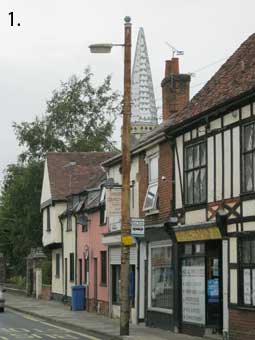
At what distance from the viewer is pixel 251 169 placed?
18609 mm

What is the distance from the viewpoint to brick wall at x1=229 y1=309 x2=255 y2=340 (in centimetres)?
1804

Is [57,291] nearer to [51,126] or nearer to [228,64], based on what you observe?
[51,126]

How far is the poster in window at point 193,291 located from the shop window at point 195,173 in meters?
1.76

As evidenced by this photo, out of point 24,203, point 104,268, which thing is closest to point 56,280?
point 104,268

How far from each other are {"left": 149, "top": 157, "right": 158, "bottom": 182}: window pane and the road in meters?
5.55

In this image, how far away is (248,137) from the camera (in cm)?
1877

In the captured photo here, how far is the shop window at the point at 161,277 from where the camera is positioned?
24.1 metres

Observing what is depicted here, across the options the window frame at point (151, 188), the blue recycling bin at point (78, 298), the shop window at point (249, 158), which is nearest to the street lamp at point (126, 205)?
the window frame at point (151, 188)

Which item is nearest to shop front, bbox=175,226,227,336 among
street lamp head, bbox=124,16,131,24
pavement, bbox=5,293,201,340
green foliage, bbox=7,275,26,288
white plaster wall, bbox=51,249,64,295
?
pavement, bbox=5,293,201,340

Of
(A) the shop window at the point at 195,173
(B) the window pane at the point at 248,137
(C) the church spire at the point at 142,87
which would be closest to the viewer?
(B) the window pane at the point at 248,137

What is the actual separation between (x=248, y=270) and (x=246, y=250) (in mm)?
493

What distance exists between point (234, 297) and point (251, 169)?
3159mm

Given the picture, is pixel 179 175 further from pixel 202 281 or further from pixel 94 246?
pixel 94 246

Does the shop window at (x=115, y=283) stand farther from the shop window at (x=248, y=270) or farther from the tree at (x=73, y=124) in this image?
the tree at (x=73, y=124)
